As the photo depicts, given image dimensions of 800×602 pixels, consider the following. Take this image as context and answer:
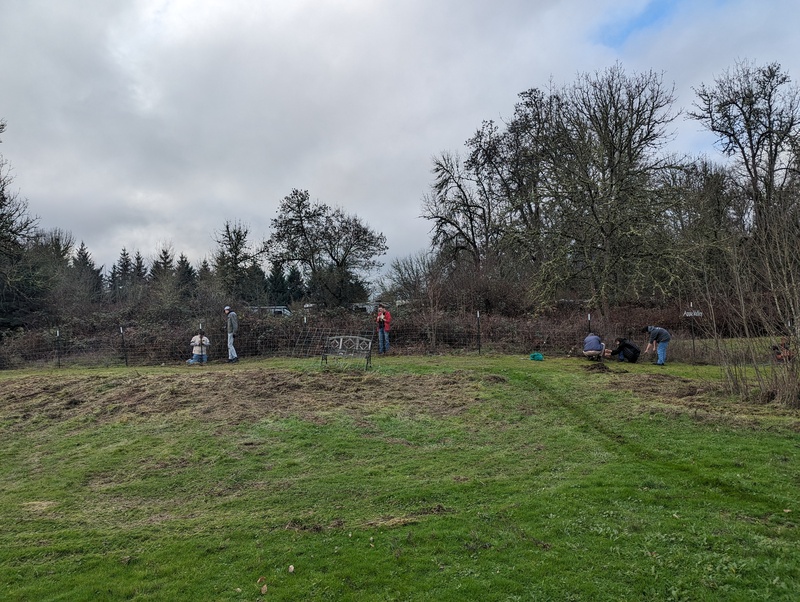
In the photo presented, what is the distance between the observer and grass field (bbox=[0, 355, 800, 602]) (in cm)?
319

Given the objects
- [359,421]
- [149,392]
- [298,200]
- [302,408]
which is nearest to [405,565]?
[359,421]

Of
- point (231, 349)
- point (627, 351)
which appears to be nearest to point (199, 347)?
point (231, 349)

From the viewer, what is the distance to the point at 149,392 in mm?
9641

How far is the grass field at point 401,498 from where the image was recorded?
319 centimetres

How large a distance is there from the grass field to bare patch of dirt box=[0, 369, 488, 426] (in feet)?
0.29

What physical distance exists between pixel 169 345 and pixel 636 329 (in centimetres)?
1635

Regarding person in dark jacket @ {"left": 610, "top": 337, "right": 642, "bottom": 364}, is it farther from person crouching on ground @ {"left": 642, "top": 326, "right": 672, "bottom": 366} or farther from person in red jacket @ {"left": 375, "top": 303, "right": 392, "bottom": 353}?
person in red jacket @ {"left": 375, "top": 303, "right": 392, "bottom": 353}

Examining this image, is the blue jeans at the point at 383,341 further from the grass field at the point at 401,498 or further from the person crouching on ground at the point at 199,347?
the grass field at the point at 401,498

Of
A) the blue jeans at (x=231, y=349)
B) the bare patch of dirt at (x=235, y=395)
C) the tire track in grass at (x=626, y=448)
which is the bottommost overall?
the tire track in grass at (x=626, y=448)

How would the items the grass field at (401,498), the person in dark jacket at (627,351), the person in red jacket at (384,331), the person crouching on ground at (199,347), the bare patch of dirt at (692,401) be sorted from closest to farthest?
1. the grass field at (401,498)
2. the bare patch of dirt at (692,401)
3. the person in dark jacket at (627,351)
4. the person crouching on ground at (199,347)
5. the person in red jacket at (384,331)

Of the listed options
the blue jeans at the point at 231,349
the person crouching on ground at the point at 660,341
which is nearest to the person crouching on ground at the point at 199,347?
the blue jeans at the point at 231,349

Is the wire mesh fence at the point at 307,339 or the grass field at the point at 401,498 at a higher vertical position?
the wire mesh fence at the point at 307,339

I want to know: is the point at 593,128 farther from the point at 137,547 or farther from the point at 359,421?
the point at 137,547

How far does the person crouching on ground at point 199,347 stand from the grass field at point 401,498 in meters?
6.99
